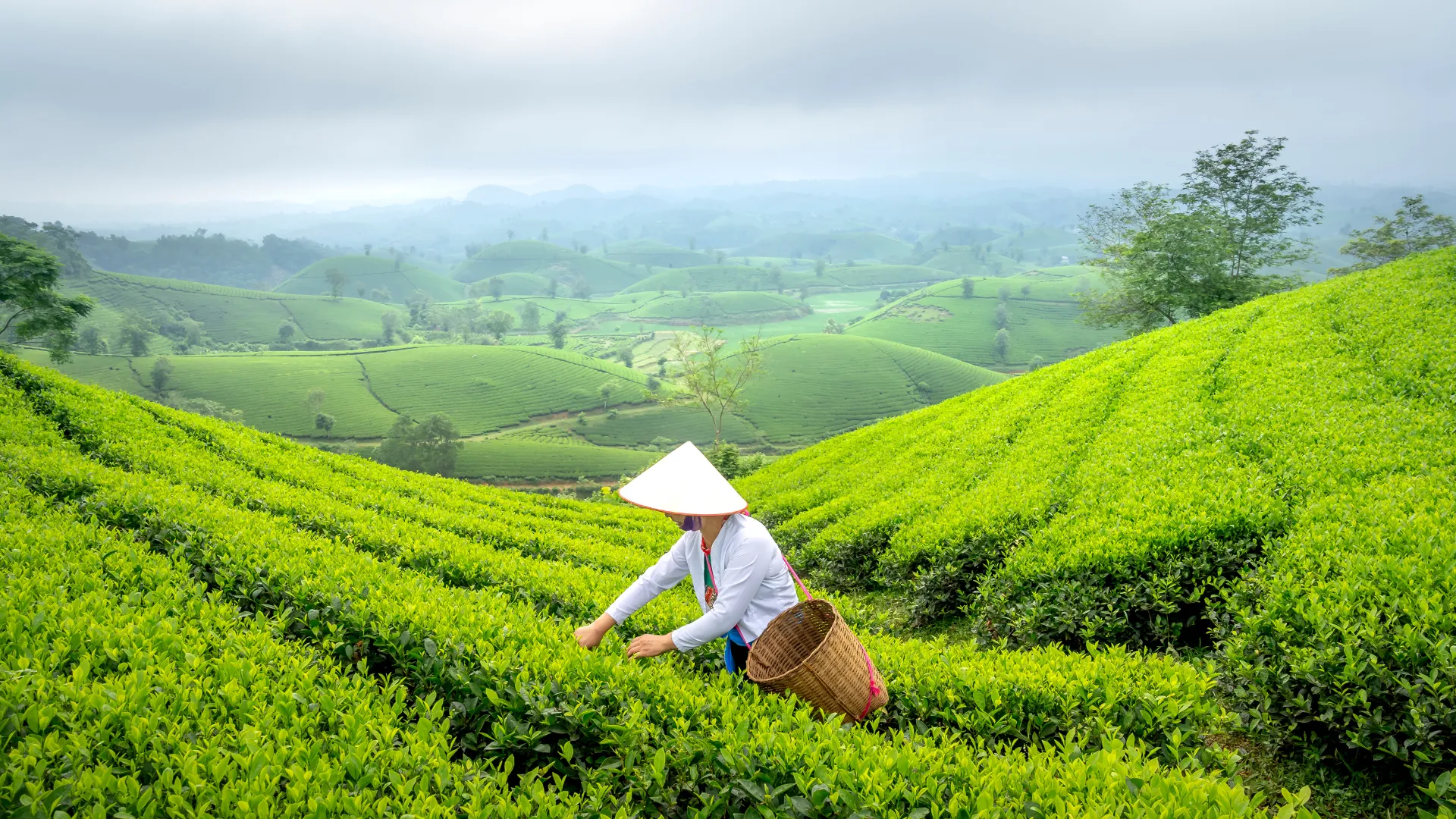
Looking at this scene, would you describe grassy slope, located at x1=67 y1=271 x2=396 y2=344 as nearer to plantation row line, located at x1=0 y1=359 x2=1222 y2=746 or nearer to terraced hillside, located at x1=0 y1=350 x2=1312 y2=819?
plantation row line, located at x1=0 y1=359 x2=1222 y2=746

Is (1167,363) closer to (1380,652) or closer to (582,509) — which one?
(1380,652)

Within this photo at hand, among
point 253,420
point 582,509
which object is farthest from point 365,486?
point 253,420

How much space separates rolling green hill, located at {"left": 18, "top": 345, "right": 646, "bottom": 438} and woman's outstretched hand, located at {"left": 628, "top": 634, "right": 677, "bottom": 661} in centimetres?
9644

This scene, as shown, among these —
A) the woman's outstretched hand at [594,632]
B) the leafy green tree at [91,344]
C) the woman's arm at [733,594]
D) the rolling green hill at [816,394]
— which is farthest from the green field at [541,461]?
the leafy green tree at [91,344]

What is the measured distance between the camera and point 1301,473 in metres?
7.64

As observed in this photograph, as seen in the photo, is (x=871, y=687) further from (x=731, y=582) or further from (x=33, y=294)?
(x=33, y=294)

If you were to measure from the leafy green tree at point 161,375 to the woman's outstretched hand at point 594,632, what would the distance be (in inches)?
4627

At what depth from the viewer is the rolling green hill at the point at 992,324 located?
14638 cm

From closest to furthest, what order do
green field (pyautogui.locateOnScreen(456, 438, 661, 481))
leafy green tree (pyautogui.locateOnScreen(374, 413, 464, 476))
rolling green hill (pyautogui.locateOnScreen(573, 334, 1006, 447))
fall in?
leafy green tree (pyautogui.locateOnScreen(374, 413, 464, 476)) < green field (pyautogui.locateOnScreen(456, 438, 661, 481)) < rolling green hill (pyautogui.locateOnScreen(573, 334, 1006, 447))

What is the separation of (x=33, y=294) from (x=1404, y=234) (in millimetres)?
94910

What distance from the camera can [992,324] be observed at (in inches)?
6270

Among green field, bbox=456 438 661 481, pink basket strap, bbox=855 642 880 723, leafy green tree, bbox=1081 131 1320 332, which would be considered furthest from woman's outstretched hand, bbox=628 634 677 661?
green field, bbox=456 438 661 481

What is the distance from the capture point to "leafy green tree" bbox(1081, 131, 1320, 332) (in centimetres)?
3334

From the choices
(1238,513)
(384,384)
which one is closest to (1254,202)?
(1238,513)
